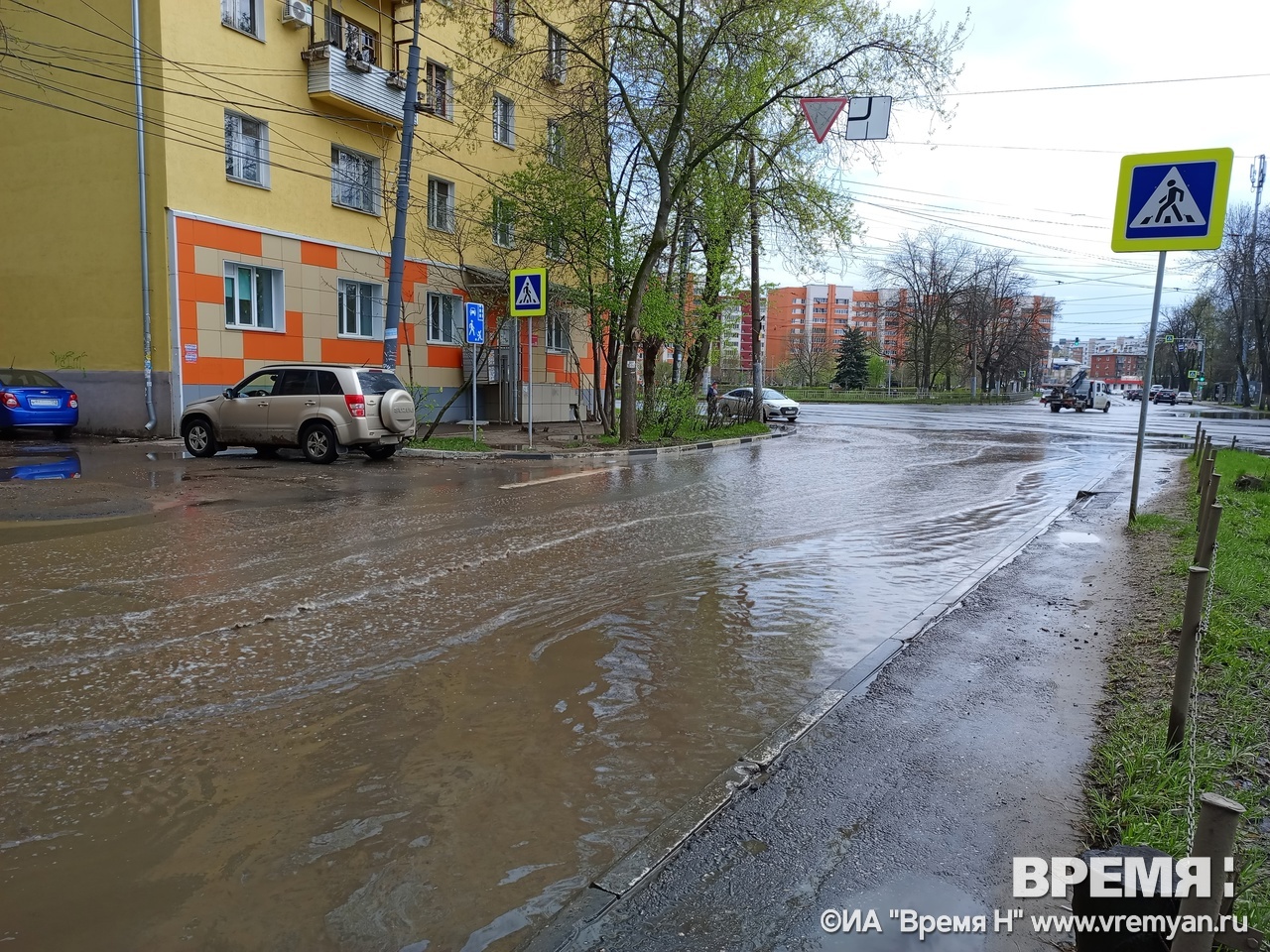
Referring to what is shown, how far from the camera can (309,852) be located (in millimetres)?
3059

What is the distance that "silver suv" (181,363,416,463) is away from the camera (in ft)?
49.7

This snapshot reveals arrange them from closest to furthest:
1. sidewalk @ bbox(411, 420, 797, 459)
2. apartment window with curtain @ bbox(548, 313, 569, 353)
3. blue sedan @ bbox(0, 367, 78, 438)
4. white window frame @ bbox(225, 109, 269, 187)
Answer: blue sedan @ bbox(0, 367, 78, 438)
sidewalk @ bbox(411, 420, 797, 459)
white window frame @ bbox(225, 109, 269, 187)
apartment window with curtain @ bbox(548, 313, 569, 353)

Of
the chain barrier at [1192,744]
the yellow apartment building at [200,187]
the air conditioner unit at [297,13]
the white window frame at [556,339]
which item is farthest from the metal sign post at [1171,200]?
the white window frame at [556,339]

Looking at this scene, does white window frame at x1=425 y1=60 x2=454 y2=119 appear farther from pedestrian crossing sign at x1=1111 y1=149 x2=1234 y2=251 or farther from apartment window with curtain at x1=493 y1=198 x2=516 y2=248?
pedestrian crossing sign at x1=1111 y1=149 x2=1234 y2=251

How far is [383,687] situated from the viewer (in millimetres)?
4629

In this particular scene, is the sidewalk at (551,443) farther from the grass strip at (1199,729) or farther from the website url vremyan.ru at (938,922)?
the website url vremyan.ru at (938,922)

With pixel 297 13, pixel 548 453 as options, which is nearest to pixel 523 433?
pixel 548 453

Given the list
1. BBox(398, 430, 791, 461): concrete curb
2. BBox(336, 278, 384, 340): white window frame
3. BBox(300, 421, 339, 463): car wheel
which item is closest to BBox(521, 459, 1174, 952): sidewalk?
BBox(300, 421, 339, 463): car wheel

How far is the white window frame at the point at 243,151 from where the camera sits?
1975cm

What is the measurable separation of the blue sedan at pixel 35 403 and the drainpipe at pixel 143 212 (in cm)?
161

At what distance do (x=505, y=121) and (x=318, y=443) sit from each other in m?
16.8

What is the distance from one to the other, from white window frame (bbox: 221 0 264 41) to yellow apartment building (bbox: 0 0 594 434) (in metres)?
0.05

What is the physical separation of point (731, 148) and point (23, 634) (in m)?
21.7

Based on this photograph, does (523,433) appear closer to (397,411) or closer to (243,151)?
(397,411)
